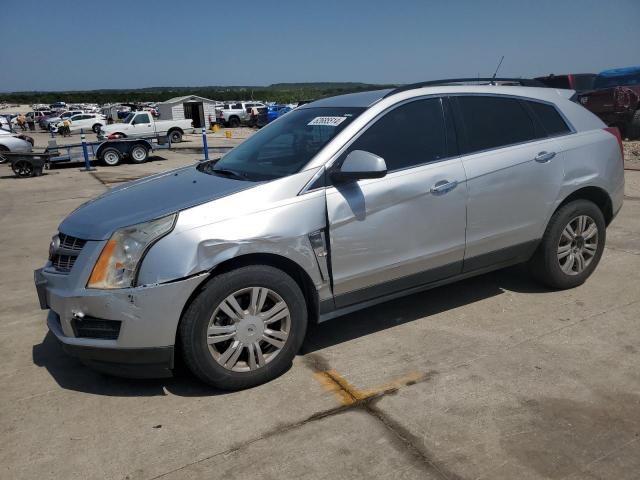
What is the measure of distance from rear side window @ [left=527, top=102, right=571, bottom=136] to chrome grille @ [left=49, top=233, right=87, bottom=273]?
3478 millimetres

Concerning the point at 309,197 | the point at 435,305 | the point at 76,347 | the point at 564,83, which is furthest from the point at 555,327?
the point at 564,83

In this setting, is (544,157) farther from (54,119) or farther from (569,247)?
(54,119)

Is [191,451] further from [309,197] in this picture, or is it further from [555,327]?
[555,327]

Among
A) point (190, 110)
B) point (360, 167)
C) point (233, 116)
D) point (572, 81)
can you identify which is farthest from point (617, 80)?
point (233, 116)

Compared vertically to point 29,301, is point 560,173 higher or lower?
higher

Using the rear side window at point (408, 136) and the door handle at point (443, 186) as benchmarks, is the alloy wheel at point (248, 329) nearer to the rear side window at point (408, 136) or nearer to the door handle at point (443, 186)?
the rear side window at point (408, 136)

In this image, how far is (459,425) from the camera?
2832mm

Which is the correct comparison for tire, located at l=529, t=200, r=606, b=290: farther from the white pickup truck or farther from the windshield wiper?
the white pickup truck

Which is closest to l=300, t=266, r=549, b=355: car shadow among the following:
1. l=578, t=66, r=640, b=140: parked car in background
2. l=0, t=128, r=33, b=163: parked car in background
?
l=578, t=66, r=640, b=140: parked car in background

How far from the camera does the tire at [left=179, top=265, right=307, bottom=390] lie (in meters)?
3.04

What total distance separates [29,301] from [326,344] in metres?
2.95

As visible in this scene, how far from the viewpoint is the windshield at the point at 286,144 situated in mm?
3584

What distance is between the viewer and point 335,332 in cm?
408

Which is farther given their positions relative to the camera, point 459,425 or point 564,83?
point 564,83
